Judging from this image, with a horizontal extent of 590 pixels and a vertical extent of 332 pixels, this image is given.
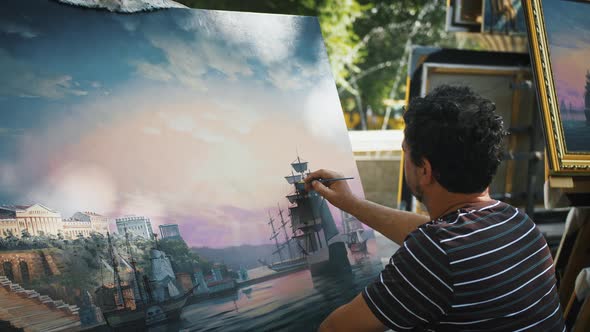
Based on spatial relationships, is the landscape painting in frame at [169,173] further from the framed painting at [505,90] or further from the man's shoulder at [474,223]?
the framed painting at [505,90]

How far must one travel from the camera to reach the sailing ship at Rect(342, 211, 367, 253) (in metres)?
1.78

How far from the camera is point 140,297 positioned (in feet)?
4.48

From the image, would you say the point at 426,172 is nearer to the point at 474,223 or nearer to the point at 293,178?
the point at 474,223

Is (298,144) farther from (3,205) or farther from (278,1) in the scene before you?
(278,1)

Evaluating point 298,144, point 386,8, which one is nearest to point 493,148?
point 298,144

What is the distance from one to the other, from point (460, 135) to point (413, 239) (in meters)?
0.26

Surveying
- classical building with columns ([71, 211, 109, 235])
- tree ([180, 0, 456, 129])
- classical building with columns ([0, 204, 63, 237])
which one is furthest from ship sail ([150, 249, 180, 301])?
tree ([180, 0, 456, 129])

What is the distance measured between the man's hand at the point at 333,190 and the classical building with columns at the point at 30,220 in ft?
2.43

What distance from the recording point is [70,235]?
1.32 meters

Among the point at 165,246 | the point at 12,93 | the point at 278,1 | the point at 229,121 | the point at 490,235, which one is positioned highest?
the point at 278,1

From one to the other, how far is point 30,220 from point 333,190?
2.87 feet

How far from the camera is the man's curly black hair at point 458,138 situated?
1.24m

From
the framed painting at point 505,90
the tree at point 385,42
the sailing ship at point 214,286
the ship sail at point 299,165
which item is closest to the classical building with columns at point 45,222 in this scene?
the sailing ship at point 214,286

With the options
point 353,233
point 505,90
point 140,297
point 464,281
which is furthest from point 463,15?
point 140,297
